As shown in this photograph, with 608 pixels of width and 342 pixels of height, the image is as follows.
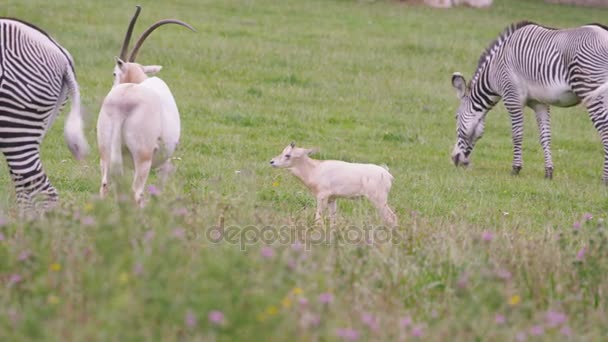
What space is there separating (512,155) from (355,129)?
2501 mm

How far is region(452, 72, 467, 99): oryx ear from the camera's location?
15.8 m

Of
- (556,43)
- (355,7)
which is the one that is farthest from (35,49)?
(355,7)

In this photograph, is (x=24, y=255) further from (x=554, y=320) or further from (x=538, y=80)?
(x=538, y=80)

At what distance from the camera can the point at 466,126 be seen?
15.5 meters

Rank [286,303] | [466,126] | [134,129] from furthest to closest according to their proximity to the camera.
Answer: [466,126] → [134,129] → [286,303]

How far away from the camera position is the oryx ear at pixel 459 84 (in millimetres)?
15834

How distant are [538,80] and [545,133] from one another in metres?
0.79

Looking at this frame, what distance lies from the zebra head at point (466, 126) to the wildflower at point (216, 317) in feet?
34.2

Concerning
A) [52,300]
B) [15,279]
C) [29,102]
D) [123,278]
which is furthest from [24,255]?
[29,102]

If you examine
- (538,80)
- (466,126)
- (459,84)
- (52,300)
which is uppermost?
(52,300)

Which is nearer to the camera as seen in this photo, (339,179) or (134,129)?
(134,129)

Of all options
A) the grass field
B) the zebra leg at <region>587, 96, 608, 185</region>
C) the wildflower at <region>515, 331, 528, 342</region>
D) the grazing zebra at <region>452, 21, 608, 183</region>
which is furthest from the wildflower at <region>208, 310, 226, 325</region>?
the zebra leg at <region>587, 96, 608, 185</region>

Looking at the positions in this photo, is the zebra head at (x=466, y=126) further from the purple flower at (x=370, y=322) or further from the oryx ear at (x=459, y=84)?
the purple flower at (x=370, y=322)

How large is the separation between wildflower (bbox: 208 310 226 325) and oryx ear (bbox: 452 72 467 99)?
37.9 ft
